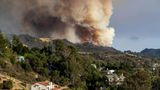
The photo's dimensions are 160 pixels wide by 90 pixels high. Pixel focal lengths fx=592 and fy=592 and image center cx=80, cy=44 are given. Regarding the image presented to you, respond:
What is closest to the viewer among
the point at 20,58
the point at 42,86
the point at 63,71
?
the point at 42,86

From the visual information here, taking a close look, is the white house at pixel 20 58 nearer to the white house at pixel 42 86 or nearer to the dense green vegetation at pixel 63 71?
the dense green vegetation at pixel 63 71

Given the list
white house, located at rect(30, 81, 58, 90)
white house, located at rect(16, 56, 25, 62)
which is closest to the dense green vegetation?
white house, located at rect(16, 56, 25, 62)

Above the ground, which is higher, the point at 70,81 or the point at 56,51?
the point at 56,51

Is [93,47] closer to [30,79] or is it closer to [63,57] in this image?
[63,57]

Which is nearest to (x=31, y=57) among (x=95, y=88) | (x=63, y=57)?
(x=63, y=57)

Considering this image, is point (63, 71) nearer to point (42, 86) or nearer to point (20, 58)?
point (20, 58)

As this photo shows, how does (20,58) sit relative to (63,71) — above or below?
above

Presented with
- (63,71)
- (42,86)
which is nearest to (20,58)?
(63,71)

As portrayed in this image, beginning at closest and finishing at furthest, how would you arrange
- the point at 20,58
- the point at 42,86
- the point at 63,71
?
1. the point at 42,86
2. the point at 63,71
3. the point at 20,58

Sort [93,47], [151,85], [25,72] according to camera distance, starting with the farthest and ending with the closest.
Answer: [93,47], [25,72], [151,85]

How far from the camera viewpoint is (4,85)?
77.7 metres

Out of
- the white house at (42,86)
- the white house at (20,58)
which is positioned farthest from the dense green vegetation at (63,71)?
the white house at (42,86)

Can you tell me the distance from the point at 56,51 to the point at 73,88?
65.3ft

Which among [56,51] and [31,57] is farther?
[56,51]
